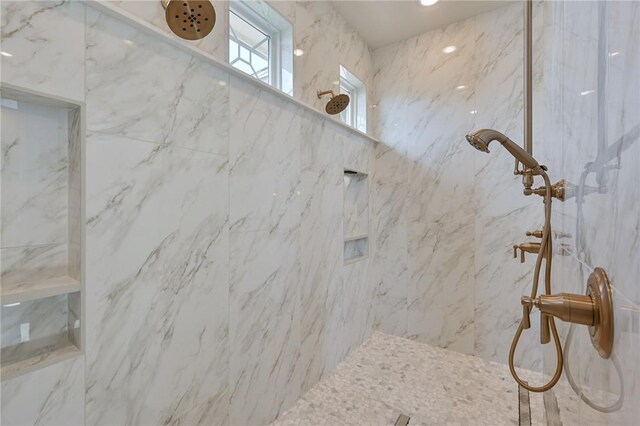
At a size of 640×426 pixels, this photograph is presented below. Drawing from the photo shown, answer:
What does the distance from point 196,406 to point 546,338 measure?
4.35 ft

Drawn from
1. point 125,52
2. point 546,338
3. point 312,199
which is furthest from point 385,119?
point 546,338

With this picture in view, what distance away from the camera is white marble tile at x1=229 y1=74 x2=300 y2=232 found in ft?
4.73

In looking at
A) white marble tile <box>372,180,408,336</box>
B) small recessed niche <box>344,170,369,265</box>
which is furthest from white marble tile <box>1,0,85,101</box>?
white marble tile <box>372,180,408,336</box>

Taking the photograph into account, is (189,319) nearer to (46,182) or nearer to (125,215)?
(125,215)

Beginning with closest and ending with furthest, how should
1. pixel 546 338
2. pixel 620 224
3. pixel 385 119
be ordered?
1. pixel 620 224
2. pixel 546 338
3. pixel 385 119

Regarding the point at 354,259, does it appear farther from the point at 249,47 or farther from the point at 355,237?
the point at 249,47

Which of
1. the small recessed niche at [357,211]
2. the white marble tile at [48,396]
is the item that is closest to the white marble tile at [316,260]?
the small recessed niche at [357,211]

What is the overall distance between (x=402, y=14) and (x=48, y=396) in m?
2.98

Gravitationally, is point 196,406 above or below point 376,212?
below

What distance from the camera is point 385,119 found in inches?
110

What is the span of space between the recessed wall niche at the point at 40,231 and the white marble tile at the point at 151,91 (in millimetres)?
110

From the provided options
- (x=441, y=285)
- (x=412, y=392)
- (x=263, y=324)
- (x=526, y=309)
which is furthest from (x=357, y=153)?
(x=526, y=309)

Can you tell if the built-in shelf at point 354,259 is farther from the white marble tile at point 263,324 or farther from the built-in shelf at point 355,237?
the white marble tile at point 263,324

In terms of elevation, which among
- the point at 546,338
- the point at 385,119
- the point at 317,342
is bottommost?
the point at 317,342
